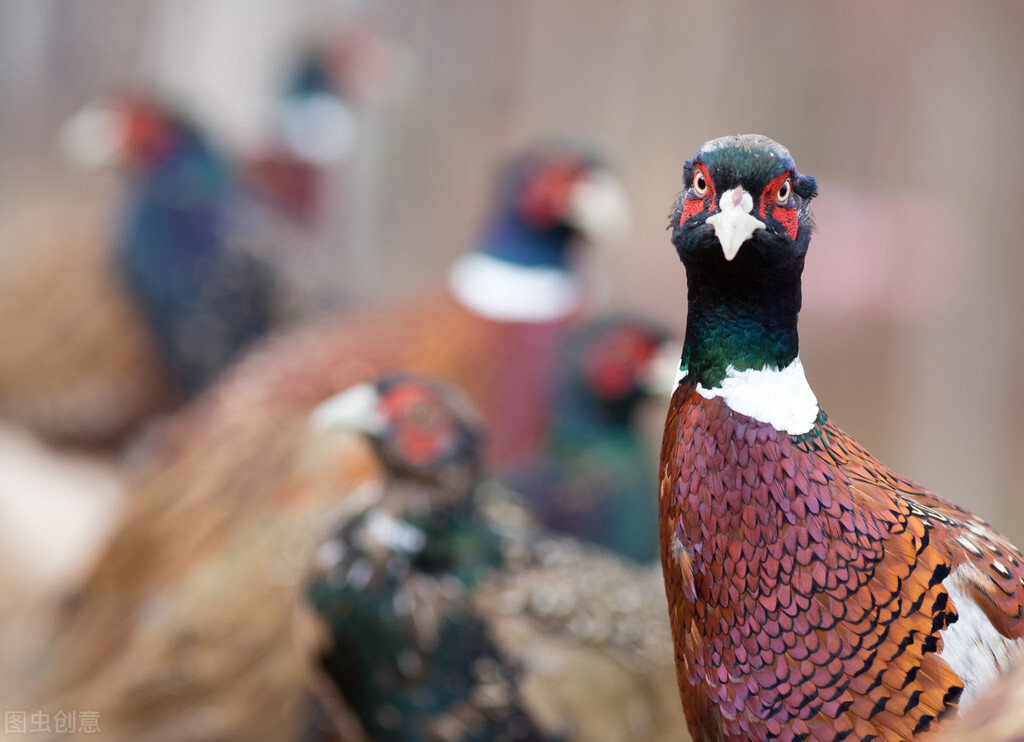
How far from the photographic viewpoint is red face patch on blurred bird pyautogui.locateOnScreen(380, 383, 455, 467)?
7.55 feet

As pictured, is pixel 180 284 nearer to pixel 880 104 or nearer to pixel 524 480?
pixel 524 480

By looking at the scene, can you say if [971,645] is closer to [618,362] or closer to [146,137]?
[618,362]

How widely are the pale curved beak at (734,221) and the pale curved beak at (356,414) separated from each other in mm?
1246

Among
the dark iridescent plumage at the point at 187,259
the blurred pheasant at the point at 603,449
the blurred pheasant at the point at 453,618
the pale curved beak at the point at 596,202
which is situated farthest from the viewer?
the dark iridescent plumage at the point at 187,259

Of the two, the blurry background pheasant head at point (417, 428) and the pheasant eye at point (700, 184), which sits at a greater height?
the pheasant eye at point (700, 184)

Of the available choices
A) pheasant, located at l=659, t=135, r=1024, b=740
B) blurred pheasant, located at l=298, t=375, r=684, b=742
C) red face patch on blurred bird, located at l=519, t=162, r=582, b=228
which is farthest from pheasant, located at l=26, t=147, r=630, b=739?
pheasant, located at l=659, t=135, r=1024, b=740

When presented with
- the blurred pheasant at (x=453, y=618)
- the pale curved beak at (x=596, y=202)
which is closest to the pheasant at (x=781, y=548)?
the blurred pheasant at (x=453, y=618)

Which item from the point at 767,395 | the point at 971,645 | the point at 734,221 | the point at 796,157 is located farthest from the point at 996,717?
the point at 796,157

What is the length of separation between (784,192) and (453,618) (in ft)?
4.11

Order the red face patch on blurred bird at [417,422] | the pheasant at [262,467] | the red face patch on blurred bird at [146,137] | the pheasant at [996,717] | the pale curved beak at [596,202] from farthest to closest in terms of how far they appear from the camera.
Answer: the red face patch on blurred bird at [146,137] → the pale curved beak at [596,202] → the pheasant at [262,467] → the red face patch on blurred bird at [417,422] → the pheasant at [996,717]

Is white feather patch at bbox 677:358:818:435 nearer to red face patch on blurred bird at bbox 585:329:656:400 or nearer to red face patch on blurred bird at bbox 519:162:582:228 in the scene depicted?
red face patch on blurred bird at bbox 585:329:656:400

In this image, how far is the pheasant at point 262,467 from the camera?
2801mm

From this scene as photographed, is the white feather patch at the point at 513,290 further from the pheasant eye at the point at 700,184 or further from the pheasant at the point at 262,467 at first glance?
the pheasant eye at the point at 700,184

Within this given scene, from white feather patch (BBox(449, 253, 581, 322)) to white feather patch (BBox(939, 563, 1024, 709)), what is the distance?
2522 mm
